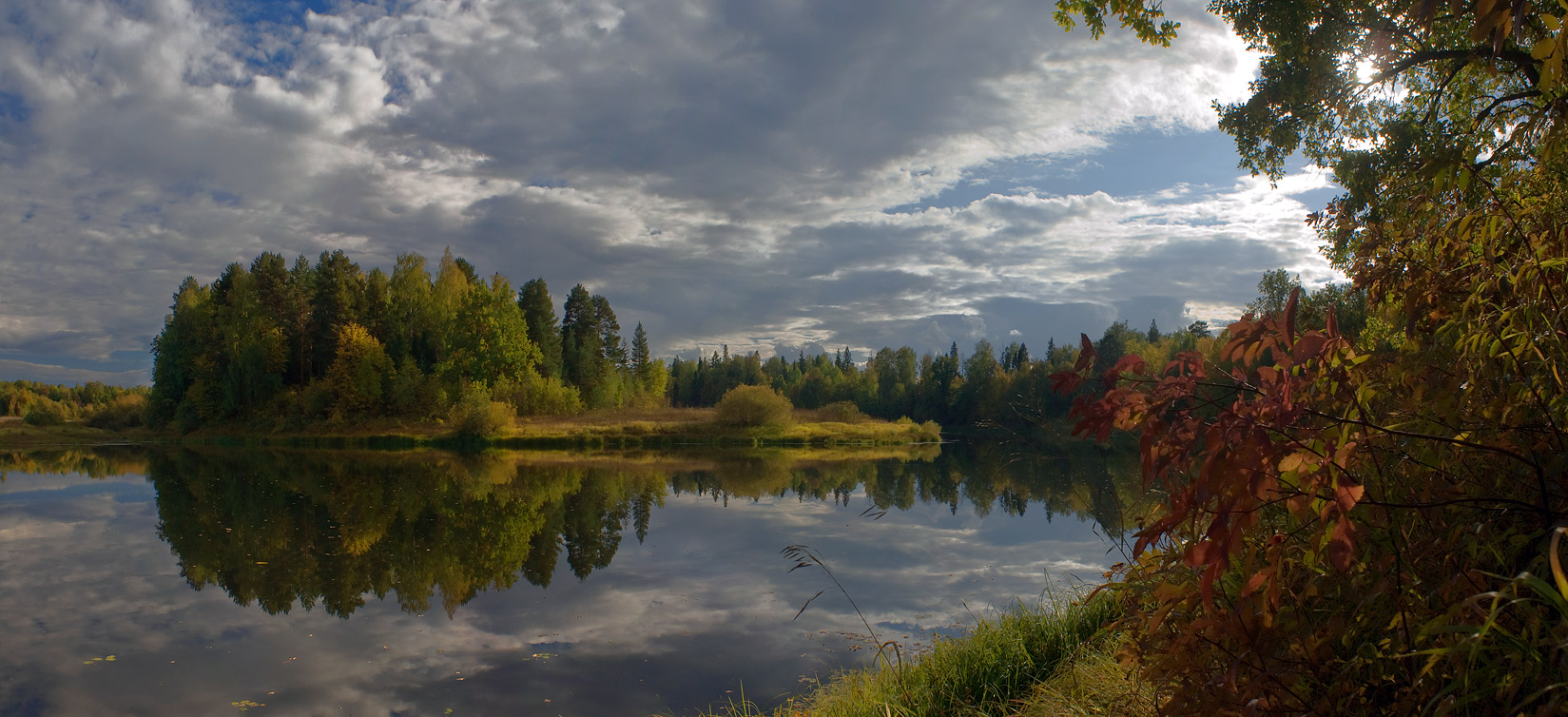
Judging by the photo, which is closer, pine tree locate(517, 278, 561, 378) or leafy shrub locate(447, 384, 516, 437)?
leafy shrub locate(447, 384, 516, 437)

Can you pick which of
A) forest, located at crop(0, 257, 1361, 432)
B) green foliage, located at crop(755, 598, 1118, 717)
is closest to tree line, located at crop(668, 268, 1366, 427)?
forest, located at crop(0, 257, 1361, 432)

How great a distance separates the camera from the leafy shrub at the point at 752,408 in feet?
132

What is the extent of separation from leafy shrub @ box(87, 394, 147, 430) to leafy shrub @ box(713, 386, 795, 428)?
123 feet

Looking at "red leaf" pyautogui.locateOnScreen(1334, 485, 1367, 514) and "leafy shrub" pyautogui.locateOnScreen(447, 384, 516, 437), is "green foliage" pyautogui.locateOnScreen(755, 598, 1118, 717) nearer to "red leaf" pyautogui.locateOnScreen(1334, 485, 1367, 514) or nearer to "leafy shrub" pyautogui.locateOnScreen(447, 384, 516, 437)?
"red leaf" pyautogui.locateOnScreen(1334, 485, 1367, 514)

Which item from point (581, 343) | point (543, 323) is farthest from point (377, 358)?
point (581, 343)

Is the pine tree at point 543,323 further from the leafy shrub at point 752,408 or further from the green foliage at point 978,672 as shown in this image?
the green foliage at point 978,672

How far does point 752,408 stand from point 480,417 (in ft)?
Result: 43.9

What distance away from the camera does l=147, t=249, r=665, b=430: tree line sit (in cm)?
4150

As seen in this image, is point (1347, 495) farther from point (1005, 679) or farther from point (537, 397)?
point (537, 397)

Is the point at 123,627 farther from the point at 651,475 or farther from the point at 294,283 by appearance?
the point at 294,283

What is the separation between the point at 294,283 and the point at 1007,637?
5243 centimetres

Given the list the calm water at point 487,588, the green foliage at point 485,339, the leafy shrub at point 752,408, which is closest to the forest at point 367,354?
the green foliage at point 485,339

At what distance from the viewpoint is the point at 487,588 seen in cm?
898

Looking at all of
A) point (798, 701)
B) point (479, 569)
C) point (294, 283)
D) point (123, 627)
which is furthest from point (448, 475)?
point (294, 283)
